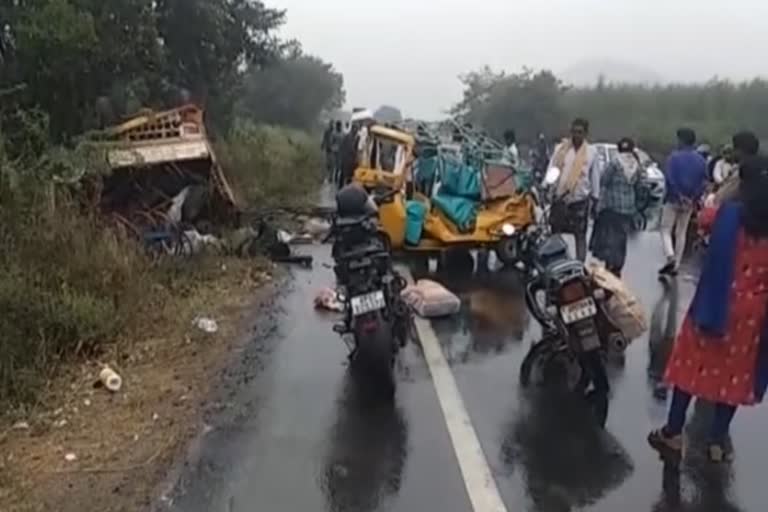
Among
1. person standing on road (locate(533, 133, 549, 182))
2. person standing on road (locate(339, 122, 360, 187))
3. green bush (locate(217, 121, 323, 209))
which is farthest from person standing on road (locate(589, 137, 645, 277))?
person standing on road (locate(533, 133, 549, 182))

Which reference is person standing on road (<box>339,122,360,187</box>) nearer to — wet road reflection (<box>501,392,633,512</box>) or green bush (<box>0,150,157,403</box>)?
green bush (<box>0,150,157,403</box>)

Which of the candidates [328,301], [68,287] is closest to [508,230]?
[328,301]

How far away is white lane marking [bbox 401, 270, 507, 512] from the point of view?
213 inches

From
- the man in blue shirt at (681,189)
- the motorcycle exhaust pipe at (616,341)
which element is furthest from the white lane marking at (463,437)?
the man in blue shirt at (681,189)

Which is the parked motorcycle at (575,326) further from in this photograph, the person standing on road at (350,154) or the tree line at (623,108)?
the tree line at (623,108)

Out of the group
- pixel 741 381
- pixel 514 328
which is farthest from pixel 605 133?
pixel 741 381

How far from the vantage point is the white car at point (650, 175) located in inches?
496

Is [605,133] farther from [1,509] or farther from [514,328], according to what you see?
[1,509]

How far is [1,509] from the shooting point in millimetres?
5312

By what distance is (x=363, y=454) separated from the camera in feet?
20.2

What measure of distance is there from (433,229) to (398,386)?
6.24 m

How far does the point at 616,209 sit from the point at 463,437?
599cm

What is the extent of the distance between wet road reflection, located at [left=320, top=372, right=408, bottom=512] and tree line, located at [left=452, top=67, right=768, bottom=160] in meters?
43.1

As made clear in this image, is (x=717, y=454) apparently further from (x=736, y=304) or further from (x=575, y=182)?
(x=575, y=182)
